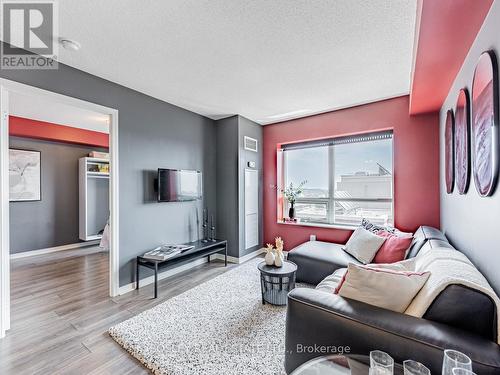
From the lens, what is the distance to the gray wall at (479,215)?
51.2 inches

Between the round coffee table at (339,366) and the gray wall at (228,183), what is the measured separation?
2.86 metres

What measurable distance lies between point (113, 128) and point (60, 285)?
212cm

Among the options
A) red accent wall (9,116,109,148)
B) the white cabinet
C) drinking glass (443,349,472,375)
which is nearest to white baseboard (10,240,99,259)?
the white cabinet

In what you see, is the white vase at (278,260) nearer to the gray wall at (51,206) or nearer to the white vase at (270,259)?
the white vase at (270,259)

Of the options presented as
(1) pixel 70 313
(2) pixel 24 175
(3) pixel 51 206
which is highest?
(2) pixel 24 175

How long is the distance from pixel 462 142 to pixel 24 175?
20.5 feet

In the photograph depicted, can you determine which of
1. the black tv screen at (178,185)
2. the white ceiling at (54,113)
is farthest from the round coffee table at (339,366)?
the white ceiling at (54,113)

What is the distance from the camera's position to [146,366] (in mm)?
1650

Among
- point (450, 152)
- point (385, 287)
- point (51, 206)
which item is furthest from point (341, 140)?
point (51, 206)

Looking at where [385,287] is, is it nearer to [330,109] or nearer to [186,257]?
[186,257]

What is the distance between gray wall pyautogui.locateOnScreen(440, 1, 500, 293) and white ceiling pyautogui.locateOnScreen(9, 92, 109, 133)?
426 cm

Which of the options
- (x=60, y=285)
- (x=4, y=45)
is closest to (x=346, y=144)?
(x=4, y=45)

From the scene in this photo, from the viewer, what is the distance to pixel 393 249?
2547mm

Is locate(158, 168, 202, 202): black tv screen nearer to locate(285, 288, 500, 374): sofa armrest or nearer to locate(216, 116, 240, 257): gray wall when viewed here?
locate(216, 116, 240, 257): gray wall
